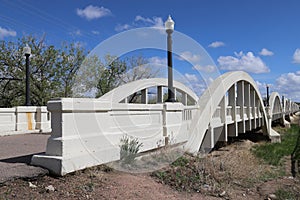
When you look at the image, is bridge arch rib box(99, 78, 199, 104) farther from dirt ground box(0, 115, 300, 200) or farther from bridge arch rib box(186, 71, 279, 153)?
dirt ground box(0, 115, 300, 200)

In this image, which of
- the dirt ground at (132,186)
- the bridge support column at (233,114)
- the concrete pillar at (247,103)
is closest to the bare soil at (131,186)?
the dirt ground at (132,186)

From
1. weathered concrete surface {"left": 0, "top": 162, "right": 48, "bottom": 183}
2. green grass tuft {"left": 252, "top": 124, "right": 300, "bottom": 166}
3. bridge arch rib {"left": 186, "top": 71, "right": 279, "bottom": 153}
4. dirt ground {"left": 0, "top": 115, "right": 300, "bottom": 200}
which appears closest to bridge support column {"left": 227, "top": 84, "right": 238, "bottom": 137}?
bridge arch rib {"left": 186, "top": 71, "right": 279, "bottom": 153}

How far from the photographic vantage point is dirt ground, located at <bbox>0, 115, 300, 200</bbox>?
4.01 m

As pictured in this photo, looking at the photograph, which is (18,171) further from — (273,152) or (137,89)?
(273,152)

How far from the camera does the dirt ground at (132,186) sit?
401cm

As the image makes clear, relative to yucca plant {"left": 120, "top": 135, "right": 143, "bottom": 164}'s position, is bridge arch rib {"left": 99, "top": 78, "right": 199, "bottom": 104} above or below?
above

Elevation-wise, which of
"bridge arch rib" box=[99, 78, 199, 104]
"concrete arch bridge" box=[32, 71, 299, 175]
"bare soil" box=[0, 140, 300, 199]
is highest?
"bridge arch rib" box=[99, 78, 199, 104]

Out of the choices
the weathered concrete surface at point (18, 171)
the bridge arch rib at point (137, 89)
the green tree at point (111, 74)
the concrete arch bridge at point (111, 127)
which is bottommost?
the weathered concrete surface at point (18, 171)

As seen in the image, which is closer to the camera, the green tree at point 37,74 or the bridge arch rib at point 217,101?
the bridge arch rib at point 217,101

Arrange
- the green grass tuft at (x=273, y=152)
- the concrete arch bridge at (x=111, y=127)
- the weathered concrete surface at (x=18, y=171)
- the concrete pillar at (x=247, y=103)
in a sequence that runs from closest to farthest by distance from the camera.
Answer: the weathered concrete surface at (x=18, y=171) → the concrete arch bridge at (x=111, y=127) → the green grass tuft at (x=273, y=152) → the concrete pillar at (x=247, y=103)

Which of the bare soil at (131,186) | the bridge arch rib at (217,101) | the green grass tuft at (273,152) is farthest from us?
the green grass tuft at (273,152)

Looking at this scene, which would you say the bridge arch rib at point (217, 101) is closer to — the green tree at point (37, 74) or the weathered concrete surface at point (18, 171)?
the weathered concrete surface at point (18, 171)

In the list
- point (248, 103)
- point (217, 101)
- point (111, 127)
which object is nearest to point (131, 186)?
point (111, 127)

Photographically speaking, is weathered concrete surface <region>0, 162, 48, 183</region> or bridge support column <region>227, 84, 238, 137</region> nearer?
weathered concrete surface <region>0, 162, 48, 183</region>
